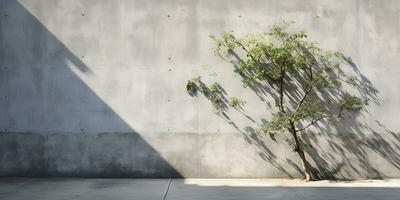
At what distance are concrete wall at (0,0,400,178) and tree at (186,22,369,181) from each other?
0.22m

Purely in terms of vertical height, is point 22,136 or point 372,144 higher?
point 22,136

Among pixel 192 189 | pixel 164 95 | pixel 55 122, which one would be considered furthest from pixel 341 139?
pixel 55 122

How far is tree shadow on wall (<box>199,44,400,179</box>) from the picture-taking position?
10.2m

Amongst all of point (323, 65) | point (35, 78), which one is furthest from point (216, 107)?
point (35, 78)

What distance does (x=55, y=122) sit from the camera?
1030 cm

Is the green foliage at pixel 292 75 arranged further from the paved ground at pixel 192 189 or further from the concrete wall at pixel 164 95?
the paved ground at pixel 192 189

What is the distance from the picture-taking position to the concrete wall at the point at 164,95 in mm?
10234

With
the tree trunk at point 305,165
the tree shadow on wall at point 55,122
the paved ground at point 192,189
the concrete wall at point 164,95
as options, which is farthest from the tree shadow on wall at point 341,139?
the tree shadow on wall at point 55,122

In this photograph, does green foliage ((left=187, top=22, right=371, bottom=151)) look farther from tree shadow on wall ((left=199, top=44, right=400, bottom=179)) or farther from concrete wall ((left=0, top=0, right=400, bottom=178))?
concrete wall ((left=0, top=0, right=400, bottom=178))

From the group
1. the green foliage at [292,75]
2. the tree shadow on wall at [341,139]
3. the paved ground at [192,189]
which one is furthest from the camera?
the tree shadow on wall at [341,139]

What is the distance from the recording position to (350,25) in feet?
33.6

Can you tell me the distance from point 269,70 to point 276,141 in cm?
157

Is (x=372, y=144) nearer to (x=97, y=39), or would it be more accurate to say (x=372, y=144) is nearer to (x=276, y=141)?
(x=276, y=141)

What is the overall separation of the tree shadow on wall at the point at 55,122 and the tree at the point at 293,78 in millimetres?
1929
